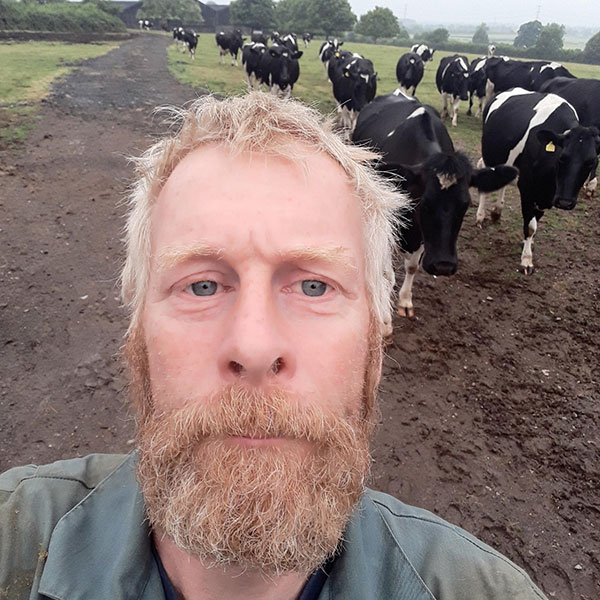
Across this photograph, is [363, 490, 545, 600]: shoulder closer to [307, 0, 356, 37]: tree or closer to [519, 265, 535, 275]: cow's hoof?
[519, 265, 535, 275]: cow's hoof

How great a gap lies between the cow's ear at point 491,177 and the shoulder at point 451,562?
12.9 feet

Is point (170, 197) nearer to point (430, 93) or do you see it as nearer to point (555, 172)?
point (555, 172)

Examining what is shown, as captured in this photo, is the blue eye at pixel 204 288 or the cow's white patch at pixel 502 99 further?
the cow's white patch at pixel 502 99

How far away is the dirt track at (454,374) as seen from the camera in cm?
324

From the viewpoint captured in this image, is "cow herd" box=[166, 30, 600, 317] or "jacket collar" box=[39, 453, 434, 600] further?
"cow herd" box=[166, 30, 600, 317]

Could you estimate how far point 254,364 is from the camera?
1.05 m

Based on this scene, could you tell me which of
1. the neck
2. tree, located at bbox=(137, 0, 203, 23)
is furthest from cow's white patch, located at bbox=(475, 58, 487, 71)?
tree, located at bbox=(137, 0, 203, 23)

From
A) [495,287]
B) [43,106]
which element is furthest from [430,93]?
[495,287]

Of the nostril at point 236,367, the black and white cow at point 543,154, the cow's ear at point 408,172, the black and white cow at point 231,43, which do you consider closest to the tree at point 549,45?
the black and white cow at point 231,43

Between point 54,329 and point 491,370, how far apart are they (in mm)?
4417

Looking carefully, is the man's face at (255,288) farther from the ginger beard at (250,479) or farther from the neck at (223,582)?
the neck at (223,582)

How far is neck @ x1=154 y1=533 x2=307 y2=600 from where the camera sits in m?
1.20

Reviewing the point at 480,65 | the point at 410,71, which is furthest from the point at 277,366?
the point at 480,65

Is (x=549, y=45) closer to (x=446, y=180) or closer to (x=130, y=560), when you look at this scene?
(x=446, y=180)
